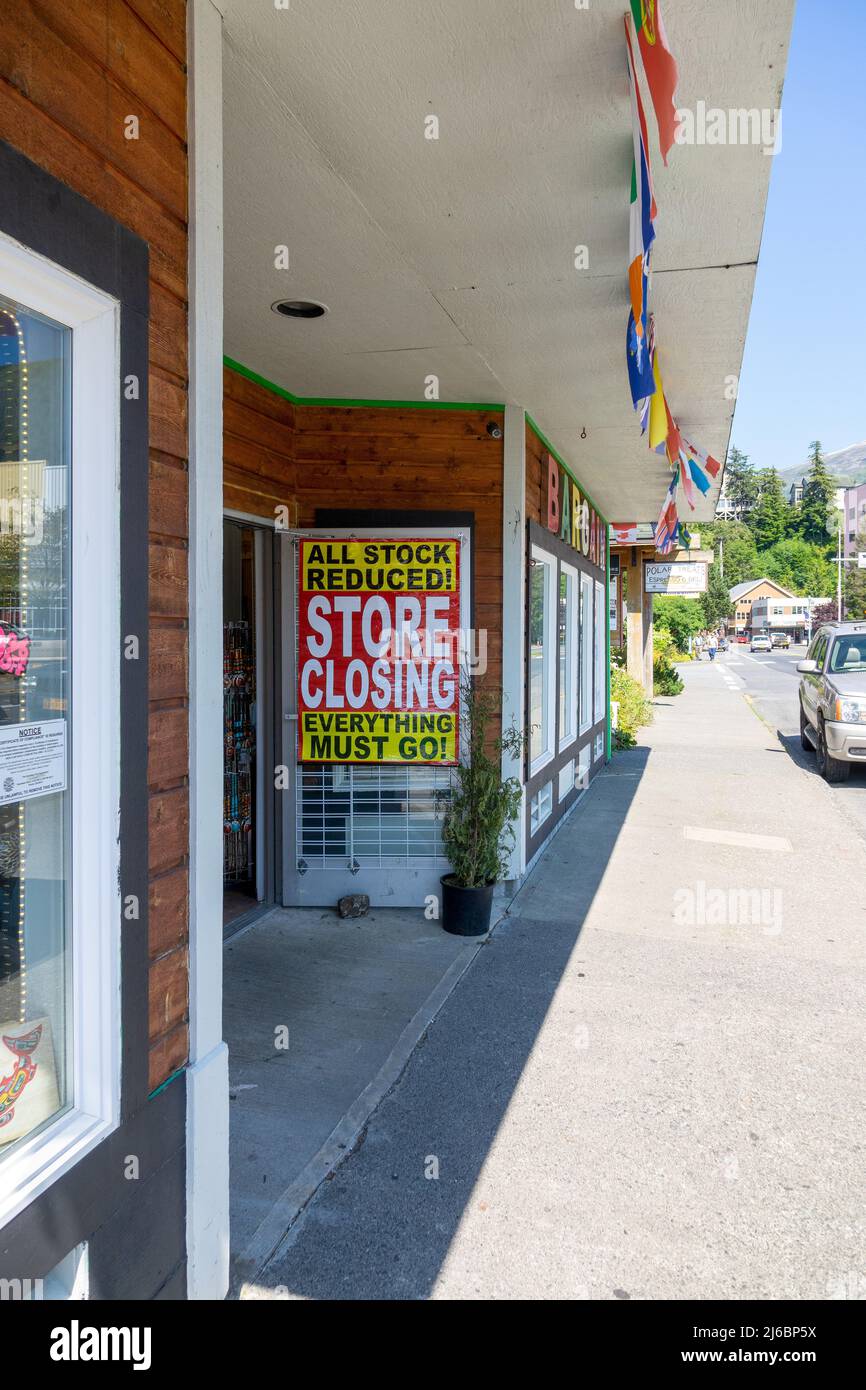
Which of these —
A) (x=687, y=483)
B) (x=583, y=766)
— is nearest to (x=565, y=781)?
(x=583, y=766)

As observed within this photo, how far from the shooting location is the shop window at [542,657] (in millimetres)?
6816

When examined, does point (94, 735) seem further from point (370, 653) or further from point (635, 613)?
point (635, 613)

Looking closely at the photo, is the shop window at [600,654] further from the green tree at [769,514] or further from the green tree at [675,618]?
the green tree at [769,514]

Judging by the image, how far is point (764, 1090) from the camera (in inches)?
140

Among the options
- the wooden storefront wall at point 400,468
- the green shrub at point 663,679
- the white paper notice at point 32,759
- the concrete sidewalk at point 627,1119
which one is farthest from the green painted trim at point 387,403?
the green shrub at point 663,679

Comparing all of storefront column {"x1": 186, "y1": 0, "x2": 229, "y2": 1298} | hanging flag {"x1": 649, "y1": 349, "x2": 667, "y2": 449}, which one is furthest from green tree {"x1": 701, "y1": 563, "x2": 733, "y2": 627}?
storefront column {"x1": 186, "y1": 0, "x2": 229, "y2": 1298}

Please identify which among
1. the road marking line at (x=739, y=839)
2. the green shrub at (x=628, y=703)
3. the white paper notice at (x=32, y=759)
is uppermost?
the white paper notice at (x=32, y=759)

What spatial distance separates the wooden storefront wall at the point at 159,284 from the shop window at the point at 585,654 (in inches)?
317

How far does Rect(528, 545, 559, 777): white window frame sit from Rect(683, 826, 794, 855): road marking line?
4.87 feet

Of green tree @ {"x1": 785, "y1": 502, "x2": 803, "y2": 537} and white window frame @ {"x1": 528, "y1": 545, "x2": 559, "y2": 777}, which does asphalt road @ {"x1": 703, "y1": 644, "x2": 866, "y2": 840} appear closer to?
white window frame @ {"x1": 528, "y1": 545, "x2": 559, "y2": 777}

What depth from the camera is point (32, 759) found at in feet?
5.85

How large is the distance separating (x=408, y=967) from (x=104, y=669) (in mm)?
3258

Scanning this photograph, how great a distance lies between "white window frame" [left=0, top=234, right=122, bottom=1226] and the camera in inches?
74.0

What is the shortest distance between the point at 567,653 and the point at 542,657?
5.46 feet
